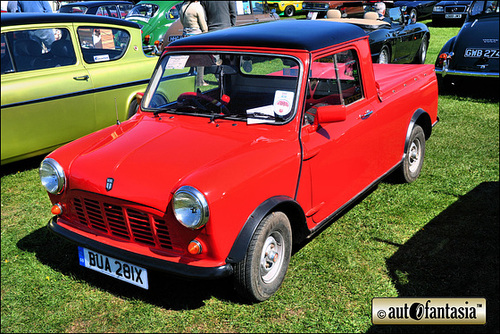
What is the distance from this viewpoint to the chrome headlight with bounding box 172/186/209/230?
3010mm

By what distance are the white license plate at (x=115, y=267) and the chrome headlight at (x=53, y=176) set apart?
487 mm

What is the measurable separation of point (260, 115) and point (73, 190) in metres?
1.52

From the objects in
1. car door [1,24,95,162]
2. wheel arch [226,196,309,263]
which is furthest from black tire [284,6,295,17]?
wheel arch [226,196,309,263]

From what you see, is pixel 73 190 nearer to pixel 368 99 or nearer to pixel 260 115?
pixel 260 115

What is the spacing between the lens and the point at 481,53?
9148 millimetres

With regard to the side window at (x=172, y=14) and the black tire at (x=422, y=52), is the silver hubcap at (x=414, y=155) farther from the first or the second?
the side window at (x=172, y=14)

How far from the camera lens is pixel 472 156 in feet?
21.1

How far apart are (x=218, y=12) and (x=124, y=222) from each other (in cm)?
735

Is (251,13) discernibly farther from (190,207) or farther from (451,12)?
(190,207)

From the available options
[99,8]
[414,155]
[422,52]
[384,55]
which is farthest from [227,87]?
[99,8]

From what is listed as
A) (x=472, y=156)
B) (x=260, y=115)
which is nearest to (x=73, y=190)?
(x=260, y=115)

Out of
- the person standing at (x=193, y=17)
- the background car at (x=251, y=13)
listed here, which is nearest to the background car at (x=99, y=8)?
the background car at (x=251, y=13)

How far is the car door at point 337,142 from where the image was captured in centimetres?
386

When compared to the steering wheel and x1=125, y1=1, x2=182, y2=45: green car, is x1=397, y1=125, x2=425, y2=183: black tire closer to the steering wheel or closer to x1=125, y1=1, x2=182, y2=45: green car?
the steering wheel
